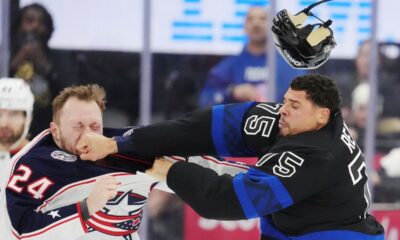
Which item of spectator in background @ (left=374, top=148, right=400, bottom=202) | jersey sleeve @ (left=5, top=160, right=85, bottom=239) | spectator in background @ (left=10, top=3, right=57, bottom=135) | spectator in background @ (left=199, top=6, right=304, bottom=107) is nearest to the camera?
jersey sleeve @ (left=5, top=160, right=85, bottom=239)

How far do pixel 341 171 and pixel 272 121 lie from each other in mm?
291

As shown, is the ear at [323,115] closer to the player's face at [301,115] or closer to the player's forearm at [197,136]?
the player's face at [301,115]

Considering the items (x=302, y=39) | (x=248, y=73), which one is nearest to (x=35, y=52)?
(x=248, y=73)

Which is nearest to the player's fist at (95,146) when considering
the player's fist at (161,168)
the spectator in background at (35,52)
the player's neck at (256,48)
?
the player's fist at (161,168)

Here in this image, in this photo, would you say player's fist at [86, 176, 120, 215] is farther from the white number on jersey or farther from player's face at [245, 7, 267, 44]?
player's face at [245, 7, 267, 44]

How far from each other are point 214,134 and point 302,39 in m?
0.42

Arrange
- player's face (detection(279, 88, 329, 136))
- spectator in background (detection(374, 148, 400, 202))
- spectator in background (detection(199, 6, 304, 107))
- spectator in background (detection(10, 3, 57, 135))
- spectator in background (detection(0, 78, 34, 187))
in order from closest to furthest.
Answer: player's face (detection(279, 88, 329, 136)) < spectator in background (detection(0, 78, 34, 187)) < spectator in background (detection(10, 3, 57, 135)) < spectator in background (detection(199, 6, 304, 107)) < spectator in background (detection(374, 148, 400, 202))

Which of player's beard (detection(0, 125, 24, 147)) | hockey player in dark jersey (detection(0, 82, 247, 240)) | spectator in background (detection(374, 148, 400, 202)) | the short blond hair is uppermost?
the short blond hair

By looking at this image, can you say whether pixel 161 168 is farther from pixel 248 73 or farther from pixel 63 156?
pixel 248 73

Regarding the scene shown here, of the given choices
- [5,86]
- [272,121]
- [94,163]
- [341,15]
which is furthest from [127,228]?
[341,15]

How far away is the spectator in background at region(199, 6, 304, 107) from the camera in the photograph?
5223 millimetres

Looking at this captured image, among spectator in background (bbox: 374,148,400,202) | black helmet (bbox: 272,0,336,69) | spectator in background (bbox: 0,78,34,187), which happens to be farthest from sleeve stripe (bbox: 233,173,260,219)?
spectator in background (bbox: 374,148,400,202)

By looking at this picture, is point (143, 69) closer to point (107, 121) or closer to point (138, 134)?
point (107, 121)

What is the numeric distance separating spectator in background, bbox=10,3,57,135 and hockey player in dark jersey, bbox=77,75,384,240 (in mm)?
2125
